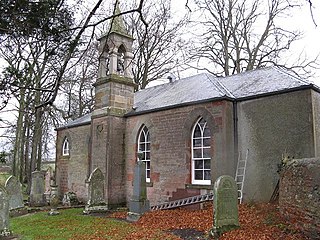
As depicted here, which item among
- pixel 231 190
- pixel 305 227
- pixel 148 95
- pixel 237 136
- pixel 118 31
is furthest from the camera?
pixel 148 95

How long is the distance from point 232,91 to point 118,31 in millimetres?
7171

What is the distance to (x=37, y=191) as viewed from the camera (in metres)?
17.8

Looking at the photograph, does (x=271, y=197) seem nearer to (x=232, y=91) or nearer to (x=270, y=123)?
(x=270, y=123)

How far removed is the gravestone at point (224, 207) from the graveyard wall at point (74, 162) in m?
11.8

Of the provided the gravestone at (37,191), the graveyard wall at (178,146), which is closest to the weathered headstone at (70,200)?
the gravestone at (37,191)

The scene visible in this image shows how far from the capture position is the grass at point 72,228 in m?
9.53

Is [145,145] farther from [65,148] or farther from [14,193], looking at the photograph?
[65,148]

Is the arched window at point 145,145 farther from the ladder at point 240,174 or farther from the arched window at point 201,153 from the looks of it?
the ladder at point 240,174

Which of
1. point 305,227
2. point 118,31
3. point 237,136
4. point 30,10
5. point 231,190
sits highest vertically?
point 118,31

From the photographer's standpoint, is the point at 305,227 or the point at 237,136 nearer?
the point at 305,227

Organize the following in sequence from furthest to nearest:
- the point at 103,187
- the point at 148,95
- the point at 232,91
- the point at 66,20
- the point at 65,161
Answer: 1. the point at 65,161
2. the point at 148,95
3. the point at 103,187
4. the point at 232,91
5. the point at 66,20

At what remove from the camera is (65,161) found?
21.7 meters

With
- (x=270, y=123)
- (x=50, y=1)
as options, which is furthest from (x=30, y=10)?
(x=270, y=123)

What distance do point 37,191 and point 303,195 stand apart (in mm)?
14670
